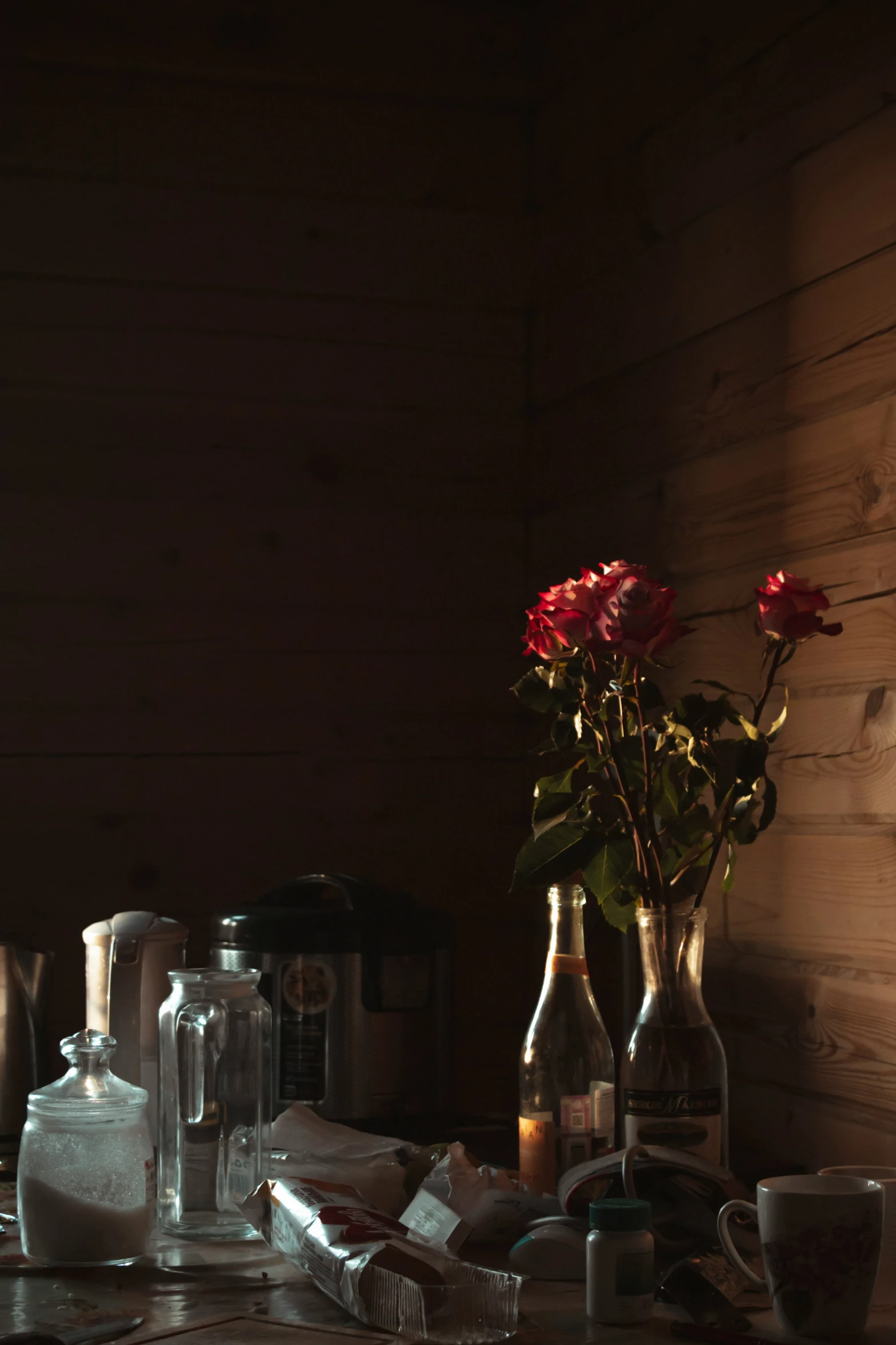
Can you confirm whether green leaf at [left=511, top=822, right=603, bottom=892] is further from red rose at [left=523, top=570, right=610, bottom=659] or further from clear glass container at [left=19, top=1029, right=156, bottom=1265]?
clear glass container at [left=19, top=1029, right=156, bottom=1265]

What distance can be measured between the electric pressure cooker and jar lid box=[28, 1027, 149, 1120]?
32 centimetres

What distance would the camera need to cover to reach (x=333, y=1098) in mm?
1394

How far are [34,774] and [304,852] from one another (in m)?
0.33

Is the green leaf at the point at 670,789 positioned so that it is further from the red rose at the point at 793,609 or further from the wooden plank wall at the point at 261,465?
the wooden plank wall at the point at 261,465

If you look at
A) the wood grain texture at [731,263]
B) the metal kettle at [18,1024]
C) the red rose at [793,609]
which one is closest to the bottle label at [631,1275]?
the red rose at [793,609]

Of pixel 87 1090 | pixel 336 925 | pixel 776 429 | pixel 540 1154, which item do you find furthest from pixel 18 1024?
pixel 776 429

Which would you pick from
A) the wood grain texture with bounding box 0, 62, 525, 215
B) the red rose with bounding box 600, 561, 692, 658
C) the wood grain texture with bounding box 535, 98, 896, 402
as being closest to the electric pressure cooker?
the red rose with bounding box 600, 561, 692, 658

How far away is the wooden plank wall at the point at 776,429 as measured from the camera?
1.29 m

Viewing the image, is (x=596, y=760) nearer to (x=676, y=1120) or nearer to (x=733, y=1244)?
(x=676, y=1120)

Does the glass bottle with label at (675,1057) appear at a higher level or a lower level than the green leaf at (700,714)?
lower

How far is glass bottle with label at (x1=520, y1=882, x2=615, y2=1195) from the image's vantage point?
47.0 inches

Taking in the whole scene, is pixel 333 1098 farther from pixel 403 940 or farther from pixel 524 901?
pixel 524 901

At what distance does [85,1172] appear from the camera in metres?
1.02

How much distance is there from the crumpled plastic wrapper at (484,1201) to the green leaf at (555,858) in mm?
224
